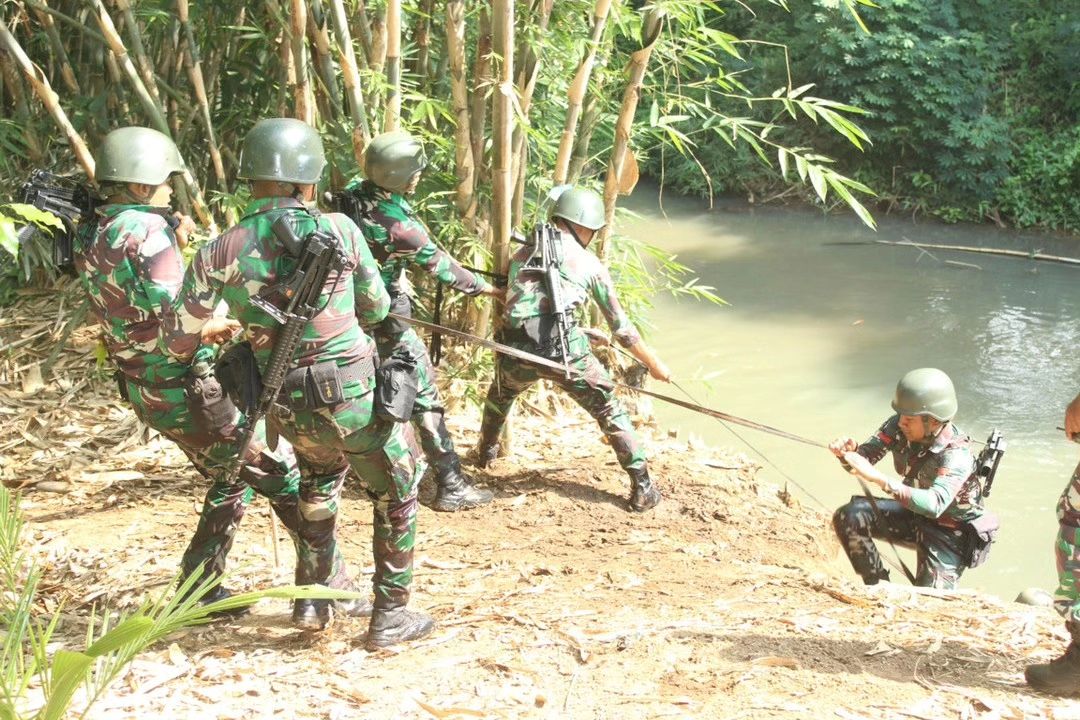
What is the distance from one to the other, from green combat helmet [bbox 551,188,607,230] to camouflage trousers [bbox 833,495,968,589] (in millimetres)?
1660

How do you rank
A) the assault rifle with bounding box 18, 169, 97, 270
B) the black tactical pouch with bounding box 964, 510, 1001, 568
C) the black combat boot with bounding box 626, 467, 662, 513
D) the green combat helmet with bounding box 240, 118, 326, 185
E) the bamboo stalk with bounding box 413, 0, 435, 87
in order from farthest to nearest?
the bamboo stalk with bounding box 413, 0, 435, 87 < the black combat boot with bounding box 626, 467, 662, 513 < the black tactical pouch with bounding box 964, 510, 1001, 568 < the assault rifle with bounding box 18, 169, 97, 270 < the green combat helmet with bounding box 240, 118, 326, 185

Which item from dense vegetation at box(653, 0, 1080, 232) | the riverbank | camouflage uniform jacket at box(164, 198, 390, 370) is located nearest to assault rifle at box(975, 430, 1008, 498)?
the riverbank

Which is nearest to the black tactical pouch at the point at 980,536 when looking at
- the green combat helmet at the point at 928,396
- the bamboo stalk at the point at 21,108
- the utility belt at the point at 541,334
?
the green combat helmet at the point at 928,396

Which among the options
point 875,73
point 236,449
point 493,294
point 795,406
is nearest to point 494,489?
point 493,294

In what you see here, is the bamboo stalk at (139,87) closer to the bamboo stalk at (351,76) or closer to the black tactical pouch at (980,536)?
the bamboo stalk at (351,76)

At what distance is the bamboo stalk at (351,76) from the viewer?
14.3ft

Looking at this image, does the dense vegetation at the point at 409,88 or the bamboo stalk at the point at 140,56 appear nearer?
the dense vegetation at the point at 409,88

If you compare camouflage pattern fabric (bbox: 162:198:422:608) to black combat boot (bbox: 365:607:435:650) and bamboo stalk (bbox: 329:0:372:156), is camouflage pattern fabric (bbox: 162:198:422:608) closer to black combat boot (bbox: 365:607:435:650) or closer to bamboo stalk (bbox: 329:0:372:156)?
black combat boot (bbox: 365:607:435:650)

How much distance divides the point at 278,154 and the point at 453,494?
2.25 metres

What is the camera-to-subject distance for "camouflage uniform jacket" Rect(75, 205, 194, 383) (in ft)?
11.1

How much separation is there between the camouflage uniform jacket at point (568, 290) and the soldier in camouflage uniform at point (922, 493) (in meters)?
1.14

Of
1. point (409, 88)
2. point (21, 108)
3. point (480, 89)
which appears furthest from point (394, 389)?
point (21, 108)

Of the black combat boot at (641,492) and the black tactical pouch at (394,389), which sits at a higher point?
the black tactical pouch at (394,389)

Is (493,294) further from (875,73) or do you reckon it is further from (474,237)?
(875,73)
